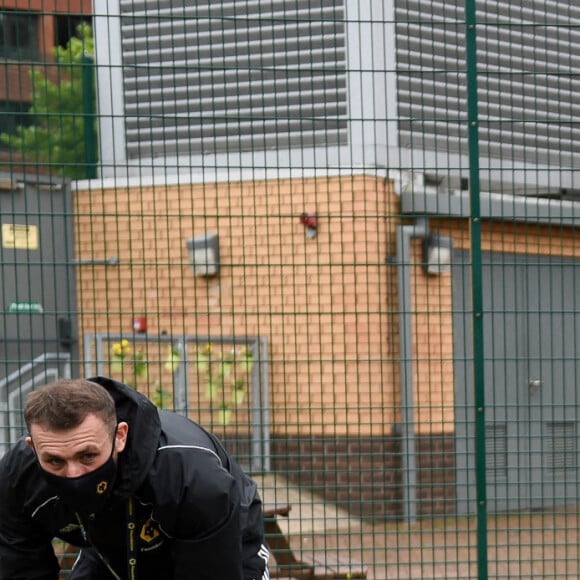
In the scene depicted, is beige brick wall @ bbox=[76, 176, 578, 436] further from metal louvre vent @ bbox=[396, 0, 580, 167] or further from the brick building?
the brick building

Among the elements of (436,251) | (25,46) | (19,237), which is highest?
(25,46)

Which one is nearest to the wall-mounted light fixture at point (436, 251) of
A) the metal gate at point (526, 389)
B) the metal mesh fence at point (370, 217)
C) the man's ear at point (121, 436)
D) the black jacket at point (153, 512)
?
the metal mesh fence at point (370, 217)

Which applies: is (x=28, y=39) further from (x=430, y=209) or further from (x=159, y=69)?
(x=430, y=209)

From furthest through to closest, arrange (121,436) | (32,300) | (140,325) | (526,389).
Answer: (140,325)
(526,389)
(32,300)
(121,436)

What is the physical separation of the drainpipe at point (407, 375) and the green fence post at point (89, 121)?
2.00 meters

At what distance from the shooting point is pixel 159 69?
239 inches

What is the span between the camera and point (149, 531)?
346cm

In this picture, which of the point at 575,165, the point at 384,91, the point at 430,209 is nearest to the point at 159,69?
the point at 384,91

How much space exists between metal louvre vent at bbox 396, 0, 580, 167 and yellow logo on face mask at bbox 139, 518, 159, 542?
11.1ft

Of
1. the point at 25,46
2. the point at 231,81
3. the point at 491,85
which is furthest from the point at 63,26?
the point at 491,85

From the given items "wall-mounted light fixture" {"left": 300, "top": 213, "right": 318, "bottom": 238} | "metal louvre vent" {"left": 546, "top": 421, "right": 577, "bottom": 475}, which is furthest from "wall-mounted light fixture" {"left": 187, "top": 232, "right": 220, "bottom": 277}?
"metal louvre vent" {"left": 546, "top": 421, "right": 577, "bottom": 475}

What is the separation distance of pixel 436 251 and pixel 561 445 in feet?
4.73

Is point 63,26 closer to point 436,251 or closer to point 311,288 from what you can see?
point 311,288

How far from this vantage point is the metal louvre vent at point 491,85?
6.15 m
